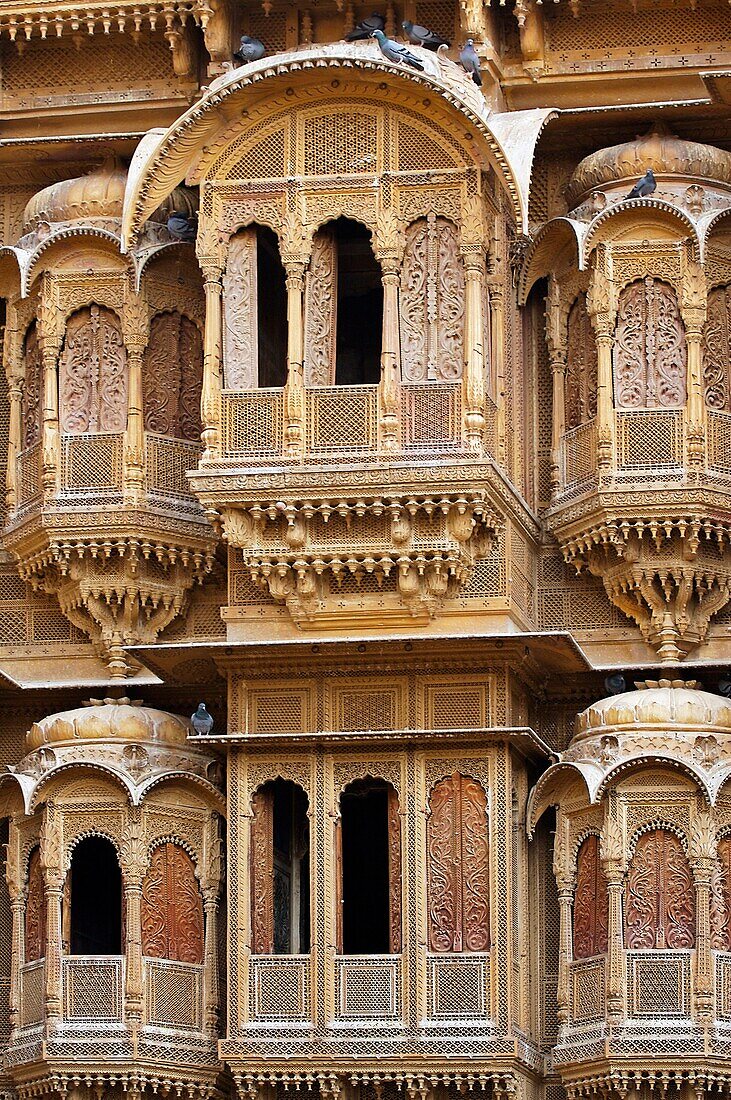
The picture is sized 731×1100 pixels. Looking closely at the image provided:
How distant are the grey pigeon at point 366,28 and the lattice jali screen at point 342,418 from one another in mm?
2476

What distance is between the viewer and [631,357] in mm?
24703

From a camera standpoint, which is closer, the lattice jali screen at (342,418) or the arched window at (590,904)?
the arched window at (590,904)

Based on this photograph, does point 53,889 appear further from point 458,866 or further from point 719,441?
point 719,441

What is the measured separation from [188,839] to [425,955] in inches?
76.7

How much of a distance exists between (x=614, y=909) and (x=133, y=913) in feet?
10.6

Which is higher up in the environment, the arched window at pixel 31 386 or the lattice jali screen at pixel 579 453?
the arched window at pixel 31 386

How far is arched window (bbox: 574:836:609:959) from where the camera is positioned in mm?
23844

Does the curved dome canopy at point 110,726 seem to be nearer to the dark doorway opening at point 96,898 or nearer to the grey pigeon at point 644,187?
the dark doorway opening at point 96,898

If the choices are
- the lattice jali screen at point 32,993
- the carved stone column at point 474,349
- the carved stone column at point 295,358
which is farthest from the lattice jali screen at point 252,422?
the lattice jali screen at point 32,993

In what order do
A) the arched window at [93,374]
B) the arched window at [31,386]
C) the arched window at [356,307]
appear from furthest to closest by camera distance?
the arched window at [356,307]
the arched window at [31,386]
the arched window at [93,374]

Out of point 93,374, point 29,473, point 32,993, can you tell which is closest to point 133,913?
point 32,993

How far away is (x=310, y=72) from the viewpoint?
79.5 feet

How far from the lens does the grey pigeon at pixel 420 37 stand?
80.7 feet

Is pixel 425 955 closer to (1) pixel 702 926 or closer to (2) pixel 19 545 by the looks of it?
(1) pixel 702 926
